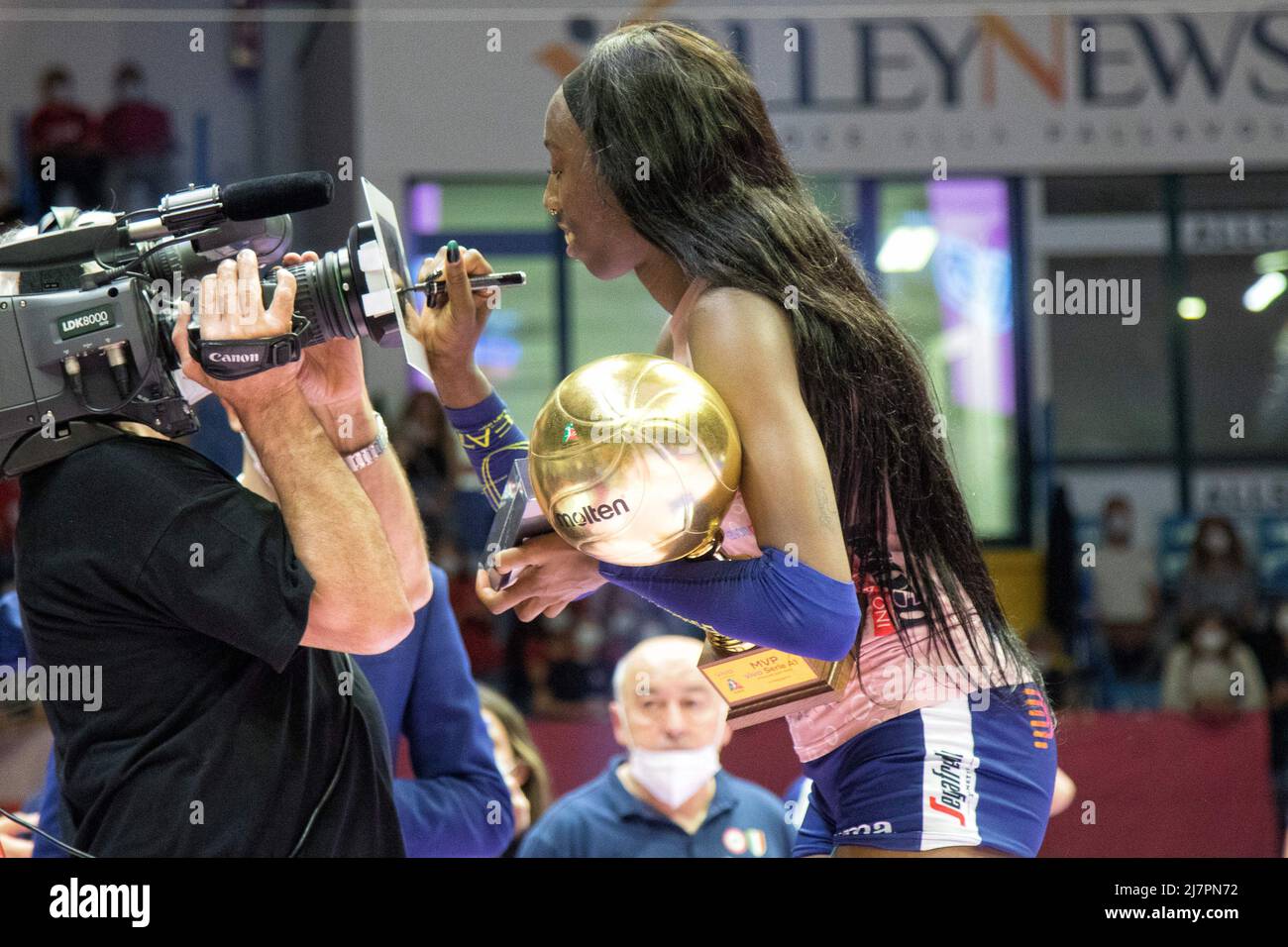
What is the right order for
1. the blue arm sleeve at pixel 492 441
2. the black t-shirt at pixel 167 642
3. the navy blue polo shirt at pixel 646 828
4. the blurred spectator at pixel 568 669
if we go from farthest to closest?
the blurred spectator at pixel 568 669, the navy blue polo shirt at pixel 646 828, the blue arm sleeve at pixel 492 441, the black t-shirt at pixel 167 642

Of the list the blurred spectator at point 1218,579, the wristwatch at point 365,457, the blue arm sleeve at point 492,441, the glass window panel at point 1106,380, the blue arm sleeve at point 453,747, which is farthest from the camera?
the glass window panel at point 1106,380

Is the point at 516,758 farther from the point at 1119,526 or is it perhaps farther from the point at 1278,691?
the point at 1119,526

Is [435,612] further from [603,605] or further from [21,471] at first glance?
[603,605]

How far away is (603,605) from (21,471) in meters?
4.88

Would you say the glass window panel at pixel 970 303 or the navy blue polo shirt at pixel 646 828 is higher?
the glass window panel at pixel 970 303

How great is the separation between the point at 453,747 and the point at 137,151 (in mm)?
5930

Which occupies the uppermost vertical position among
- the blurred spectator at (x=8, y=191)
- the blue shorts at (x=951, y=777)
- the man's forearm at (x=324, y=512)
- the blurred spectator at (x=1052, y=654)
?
the blurred spectator at (x=8, y=191)

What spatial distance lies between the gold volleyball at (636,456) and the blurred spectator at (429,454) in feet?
16.3

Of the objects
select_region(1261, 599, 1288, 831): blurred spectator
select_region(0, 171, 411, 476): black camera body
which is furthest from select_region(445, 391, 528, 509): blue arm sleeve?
select_region(1261, 599, 1288, 831): blurred spectator

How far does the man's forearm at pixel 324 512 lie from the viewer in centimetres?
205

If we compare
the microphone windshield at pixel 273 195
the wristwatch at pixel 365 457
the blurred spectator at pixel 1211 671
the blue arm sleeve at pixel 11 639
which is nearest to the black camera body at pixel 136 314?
the microphone windshield at pixel 273 195

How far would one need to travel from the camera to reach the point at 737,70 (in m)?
2.15

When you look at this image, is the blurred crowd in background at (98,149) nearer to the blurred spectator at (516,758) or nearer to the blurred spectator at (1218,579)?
the blurred spectator at (516,758)
